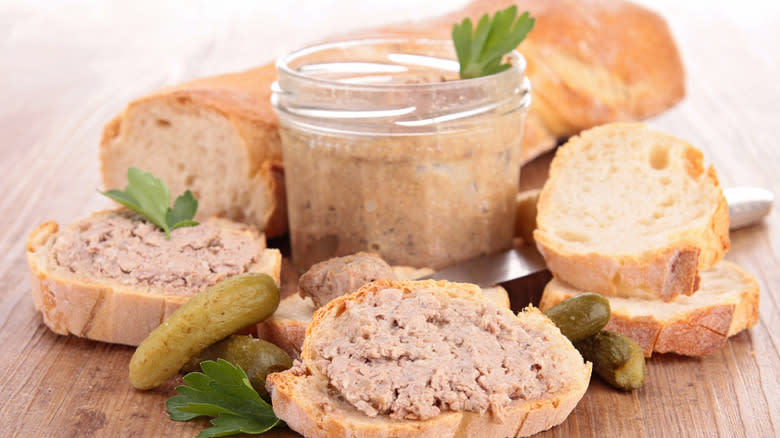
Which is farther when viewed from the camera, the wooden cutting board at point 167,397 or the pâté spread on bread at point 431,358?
the wooden cutting board at point 167,397

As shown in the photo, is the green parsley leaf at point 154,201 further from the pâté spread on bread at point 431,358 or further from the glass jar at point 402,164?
the pâté spread on bread at point 431,358

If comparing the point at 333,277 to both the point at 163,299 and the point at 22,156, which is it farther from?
the point at 22,156

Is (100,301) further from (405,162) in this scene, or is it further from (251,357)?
(405,162)

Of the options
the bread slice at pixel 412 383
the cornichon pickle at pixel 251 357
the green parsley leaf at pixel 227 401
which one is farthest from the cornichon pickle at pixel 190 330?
the bread slice at pixel 412 383

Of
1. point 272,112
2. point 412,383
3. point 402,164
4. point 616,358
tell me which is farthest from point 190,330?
point 272,112

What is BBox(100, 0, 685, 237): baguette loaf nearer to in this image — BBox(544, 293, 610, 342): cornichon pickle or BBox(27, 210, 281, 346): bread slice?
BBox(27, 210, 281, 346): bread slice

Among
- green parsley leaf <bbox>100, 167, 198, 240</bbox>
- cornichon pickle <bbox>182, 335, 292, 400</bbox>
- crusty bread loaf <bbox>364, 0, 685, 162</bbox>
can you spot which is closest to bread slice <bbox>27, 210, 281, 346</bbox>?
green parsley leaf <bbox>100, 167, 198, 240</bbox>
